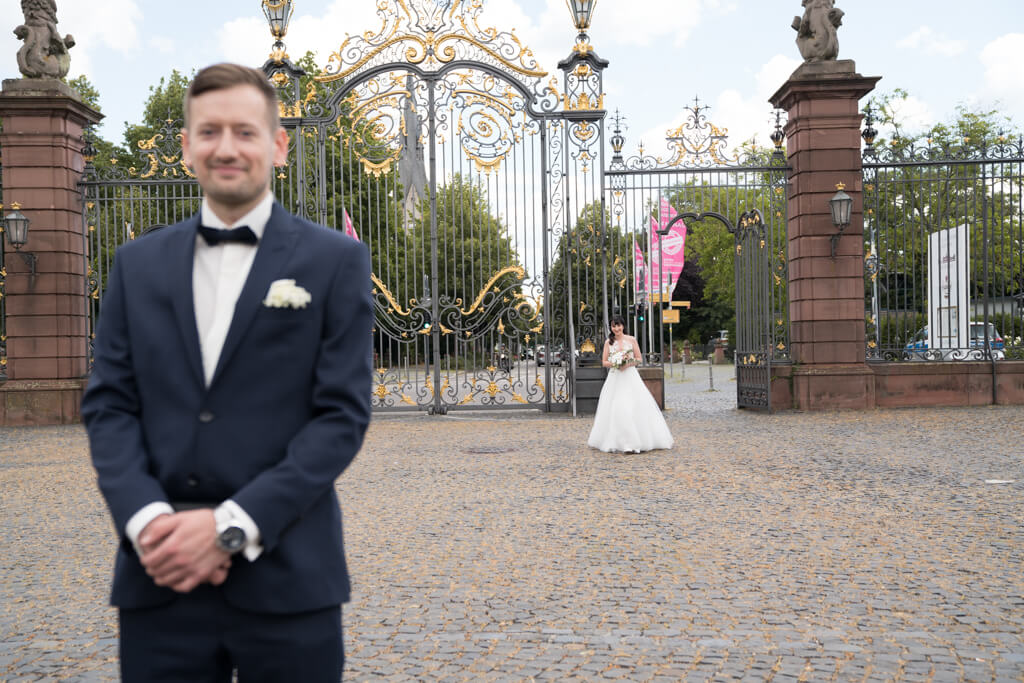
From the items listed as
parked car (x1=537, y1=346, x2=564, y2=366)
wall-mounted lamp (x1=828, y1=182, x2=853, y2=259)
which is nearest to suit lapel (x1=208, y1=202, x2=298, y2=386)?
parked car (x1=537, y1=346, x2=564, y2=366)

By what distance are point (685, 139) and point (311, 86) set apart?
6.11 m

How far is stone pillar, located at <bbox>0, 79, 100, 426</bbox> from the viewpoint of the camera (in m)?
14.8

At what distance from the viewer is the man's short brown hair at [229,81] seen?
6.22ft

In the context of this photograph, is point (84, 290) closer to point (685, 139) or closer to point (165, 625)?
point (685, 139)

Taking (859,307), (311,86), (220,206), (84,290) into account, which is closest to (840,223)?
(859,307)

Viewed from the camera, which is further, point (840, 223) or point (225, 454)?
point (840, 223)

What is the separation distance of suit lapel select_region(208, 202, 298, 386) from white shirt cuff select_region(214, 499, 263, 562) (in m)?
0.25

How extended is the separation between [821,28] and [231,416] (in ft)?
51.2

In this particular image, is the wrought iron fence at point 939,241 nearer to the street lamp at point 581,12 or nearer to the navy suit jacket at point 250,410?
the street lamp at point 581,12

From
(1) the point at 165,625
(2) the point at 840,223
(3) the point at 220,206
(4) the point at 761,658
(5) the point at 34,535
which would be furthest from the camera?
(2) the point at 840,223

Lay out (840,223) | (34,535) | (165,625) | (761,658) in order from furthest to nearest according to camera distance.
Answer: (840,223) < (34,535) < (761,658) < (165,625)

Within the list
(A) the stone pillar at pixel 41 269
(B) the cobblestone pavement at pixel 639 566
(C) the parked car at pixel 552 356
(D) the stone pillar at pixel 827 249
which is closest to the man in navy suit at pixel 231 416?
(B) the cobblestone pavement at pixel 639 566

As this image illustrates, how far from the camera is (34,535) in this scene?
6.70 meters

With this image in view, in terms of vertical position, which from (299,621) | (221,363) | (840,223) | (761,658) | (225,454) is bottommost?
(761,658)
